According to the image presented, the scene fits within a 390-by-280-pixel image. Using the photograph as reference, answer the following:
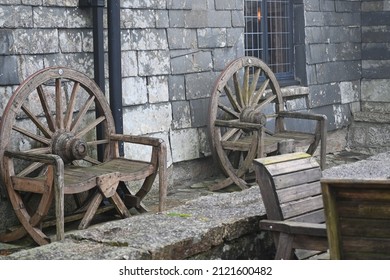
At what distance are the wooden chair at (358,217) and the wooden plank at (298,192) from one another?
0.78 m

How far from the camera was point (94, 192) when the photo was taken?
6.53 metres

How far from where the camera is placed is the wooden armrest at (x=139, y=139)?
638 centimetres

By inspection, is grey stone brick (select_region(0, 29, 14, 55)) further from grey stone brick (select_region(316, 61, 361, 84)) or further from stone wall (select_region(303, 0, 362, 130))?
grey stone brick (select_region(316, 61, 361, 84))

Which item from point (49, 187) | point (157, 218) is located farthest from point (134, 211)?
point (157, 218)

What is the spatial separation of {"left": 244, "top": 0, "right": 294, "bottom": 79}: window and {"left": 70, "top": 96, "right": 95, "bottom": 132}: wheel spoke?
289 cm

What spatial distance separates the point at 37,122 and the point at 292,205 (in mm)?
2406

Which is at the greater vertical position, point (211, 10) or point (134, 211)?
point (211, 10)

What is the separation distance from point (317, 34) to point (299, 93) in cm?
83

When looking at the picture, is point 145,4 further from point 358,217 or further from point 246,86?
point 358,217

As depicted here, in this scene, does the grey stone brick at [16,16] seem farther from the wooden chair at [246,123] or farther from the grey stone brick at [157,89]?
the wooden chair at [246,123]

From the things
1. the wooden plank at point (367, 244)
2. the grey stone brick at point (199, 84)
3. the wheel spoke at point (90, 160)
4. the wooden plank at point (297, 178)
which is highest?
the grey stone brick at point (199, 84)

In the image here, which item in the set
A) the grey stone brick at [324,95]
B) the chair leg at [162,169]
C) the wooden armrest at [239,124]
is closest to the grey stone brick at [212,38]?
the wooden armrest at [239,124]

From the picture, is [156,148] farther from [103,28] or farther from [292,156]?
[292,156]

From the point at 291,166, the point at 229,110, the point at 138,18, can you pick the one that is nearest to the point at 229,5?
the point at 229,110
